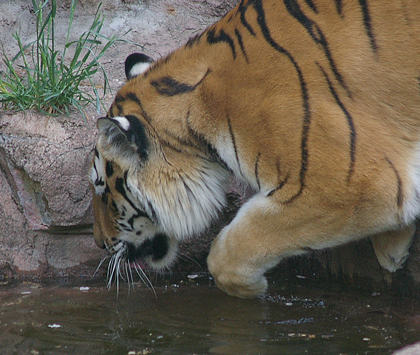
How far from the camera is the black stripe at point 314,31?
7.24 ft

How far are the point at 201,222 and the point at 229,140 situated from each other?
1.60ft

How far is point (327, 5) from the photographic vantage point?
2297 mm

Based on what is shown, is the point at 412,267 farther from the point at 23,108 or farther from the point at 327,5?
the point at 23,108

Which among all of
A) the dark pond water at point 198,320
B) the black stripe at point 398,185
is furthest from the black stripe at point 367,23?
the dark pond water at point 198,320

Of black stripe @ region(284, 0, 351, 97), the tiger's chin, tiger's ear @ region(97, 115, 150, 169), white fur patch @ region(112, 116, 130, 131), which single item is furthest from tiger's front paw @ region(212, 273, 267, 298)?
black stripe @ region(284, 0, 351, 97)

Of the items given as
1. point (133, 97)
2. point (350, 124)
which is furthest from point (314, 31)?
point (133, 97)

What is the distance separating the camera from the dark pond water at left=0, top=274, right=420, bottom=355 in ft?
7.19

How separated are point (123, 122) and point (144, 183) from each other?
0.27m

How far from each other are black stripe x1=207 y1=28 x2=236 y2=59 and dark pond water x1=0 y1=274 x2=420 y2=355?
1.06 metres

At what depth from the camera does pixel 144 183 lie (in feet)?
8.18

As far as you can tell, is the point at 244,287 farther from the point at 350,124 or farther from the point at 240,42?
the point at 240,42

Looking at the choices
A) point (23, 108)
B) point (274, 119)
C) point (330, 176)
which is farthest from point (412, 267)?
point (23, 108)

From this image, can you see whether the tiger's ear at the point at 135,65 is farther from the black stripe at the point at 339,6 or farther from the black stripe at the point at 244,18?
the black stripe at the point at 339,6

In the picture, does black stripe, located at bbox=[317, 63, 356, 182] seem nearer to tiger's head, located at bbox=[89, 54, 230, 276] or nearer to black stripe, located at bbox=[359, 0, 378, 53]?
black stripe, located at bbox=[359, 0, 378, 53]
